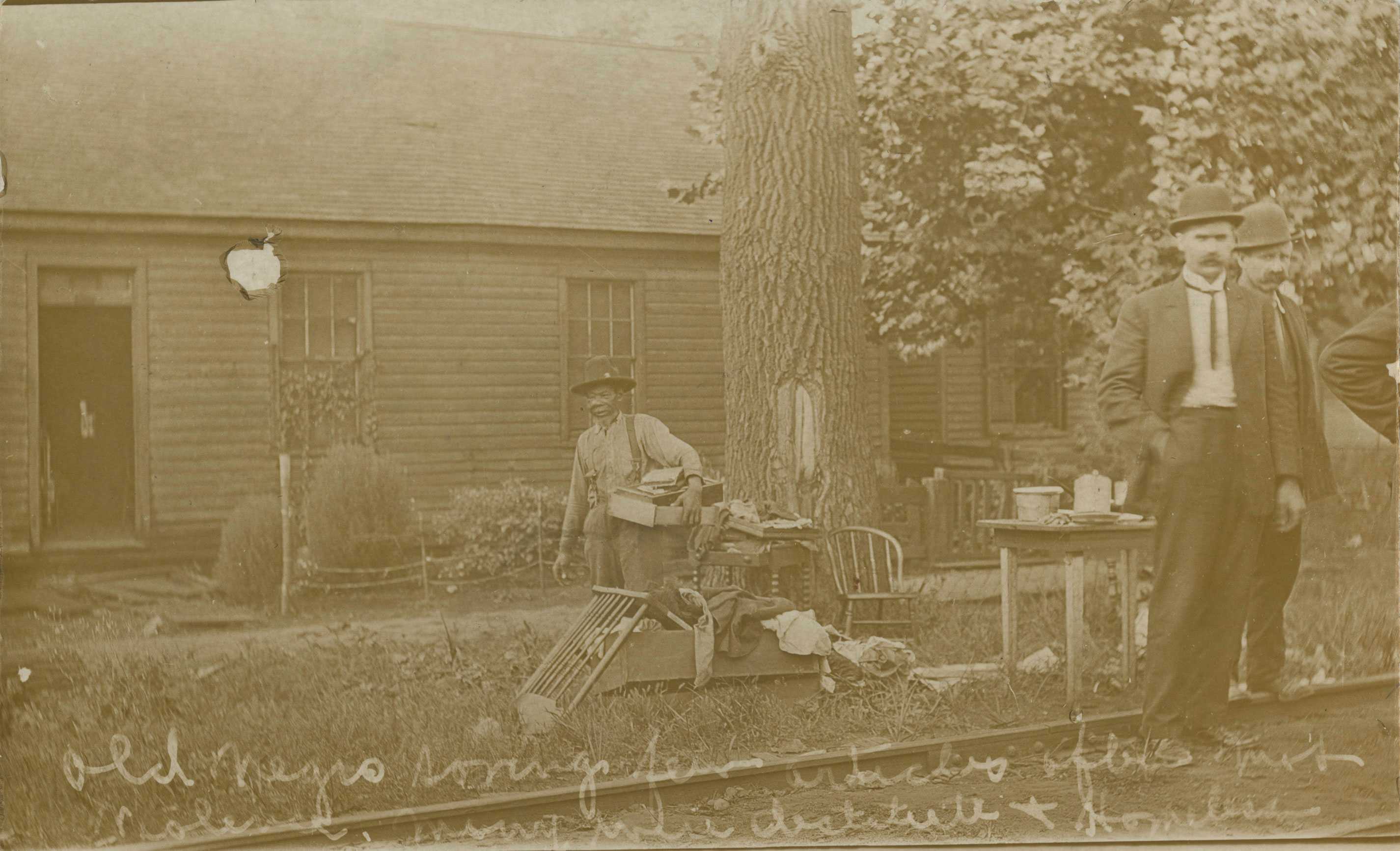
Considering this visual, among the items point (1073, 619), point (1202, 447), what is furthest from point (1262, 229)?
point (1073, 619)

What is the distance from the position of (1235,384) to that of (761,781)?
8.86ft

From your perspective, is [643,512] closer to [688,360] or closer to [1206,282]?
[688,360]

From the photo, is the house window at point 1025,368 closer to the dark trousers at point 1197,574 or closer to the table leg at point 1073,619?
the table leg at point 1073,619

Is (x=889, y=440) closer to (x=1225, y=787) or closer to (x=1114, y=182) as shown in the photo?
(x=1114, y=182)

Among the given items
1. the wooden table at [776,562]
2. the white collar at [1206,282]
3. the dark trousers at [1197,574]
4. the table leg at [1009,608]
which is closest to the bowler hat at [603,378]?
the wooden table at [776,562]

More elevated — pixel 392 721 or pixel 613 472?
pixel 613 472

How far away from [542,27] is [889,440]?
3.05 metres

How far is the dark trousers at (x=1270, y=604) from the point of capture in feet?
17.5

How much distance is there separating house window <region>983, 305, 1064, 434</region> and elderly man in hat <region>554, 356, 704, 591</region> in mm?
2374

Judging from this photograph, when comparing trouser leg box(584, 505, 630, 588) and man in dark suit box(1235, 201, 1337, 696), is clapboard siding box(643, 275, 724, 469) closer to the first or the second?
trouser leg box(584, 505, 630, 588)

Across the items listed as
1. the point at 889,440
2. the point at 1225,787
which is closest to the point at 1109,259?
the point at 889,440

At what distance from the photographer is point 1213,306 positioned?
17.1ft

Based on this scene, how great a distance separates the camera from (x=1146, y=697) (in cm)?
534

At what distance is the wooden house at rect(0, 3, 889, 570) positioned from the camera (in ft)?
17.8
